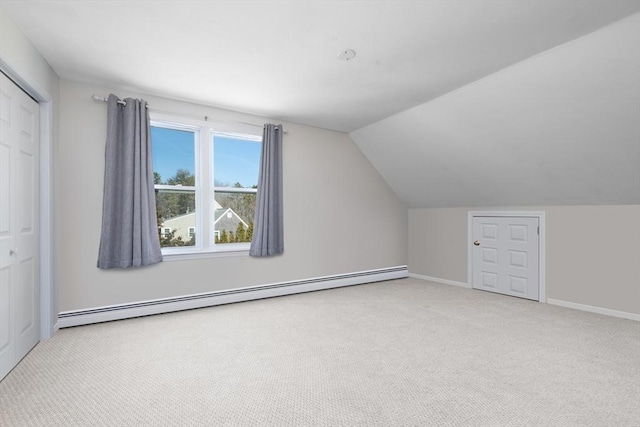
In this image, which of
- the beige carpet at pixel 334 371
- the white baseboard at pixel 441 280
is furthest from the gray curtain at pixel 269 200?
the white baseboard at pixel 441 280

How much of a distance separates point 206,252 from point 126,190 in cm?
110

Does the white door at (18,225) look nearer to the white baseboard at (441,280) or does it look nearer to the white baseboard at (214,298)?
the white baseboard at (214,298)

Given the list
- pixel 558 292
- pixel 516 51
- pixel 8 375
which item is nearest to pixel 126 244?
pixel 8 375

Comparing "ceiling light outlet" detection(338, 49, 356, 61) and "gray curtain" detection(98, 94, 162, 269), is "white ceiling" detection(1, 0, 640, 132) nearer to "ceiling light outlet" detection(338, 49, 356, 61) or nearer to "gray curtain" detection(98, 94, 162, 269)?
"ceiling light outlet" detection(338, 49, 356, 61)

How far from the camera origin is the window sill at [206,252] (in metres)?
3.67

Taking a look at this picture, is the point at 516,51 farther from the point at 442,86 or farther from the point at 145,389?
the point at 145,389

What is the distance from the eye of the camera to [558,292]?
3.92 metres

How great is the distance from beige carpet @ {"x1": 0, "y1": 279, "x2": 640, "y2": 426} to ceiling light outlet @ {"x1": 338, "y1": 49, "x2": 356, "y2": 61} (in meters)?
2.45

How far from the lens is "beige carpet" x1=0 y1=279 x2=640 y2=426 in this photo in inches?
69.1

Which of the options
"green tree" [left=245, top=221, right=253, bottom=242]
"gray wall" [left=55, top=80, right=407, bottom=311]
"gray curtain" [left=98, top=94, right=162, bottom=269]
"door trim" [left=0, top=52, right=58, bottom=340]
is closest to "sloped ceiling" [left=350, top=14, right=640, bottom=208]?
"gray wall" [left=55, top=80, right=407, bottom=311]

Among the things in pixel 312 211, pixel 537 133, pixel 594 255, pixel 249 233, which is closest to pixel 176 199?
pixel 249 233

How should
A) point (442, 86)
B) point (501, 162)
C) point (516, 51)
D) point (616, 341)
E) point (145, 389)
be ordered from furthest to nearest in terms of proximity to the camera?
point (501, 162) → point (442, 86) → point (616, 341) → point (516, 51) → point (145, 389)

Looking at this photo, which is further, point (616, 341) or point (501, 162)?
point (501, 162)

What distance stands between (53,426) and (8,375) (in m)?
0.89
